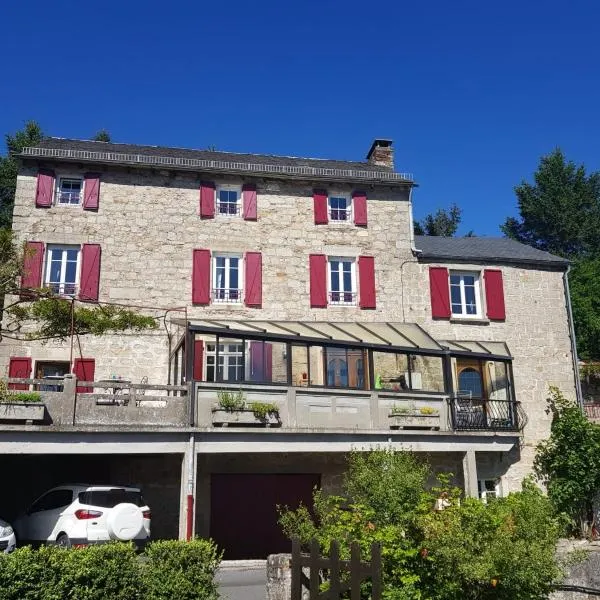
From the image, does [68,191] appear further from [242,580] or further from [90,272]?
[242,580]

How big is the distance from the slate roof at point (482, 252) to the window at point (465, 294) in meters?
0.55

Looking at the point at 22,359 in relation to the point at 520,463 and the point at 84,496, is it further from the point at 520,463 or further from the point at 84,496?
the point at 520,463

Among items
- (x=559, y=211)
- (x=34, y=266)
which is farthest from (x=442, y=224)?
(x=34, y=266)

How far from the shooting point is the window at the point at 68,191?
18516mm

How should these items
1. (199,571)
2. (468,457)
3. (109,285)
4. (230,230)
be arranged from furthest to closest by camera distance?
(230,230)
(109,285)
(468,457)
(199,571)

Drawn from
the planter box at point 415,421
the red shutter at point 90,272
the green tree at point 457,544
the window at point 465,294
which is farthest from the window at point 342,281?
the green tree at point 457,544

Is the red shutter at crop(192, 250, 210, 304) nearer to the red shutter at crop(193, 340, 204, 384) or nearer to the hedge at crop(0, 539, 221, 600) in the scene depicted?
the red shutter at crop(193, 340, 204, 384)

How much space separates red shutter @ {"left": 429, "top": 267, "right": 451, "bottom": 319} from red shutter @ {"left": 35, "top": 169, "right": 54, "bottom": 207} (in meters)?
→ 11.3

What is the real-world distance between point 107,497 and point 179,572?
4.56m

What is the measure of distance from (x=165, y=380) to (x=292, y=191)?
6965 millimetres

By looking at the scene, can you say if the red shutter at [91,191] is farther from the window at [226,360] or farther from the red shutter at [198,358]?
the window at [226,360]

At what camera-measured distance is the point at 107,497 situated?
12.1 m

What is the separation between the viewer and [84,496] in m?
12.0

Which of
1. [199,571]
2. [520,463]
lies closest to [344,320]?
[520,463]
